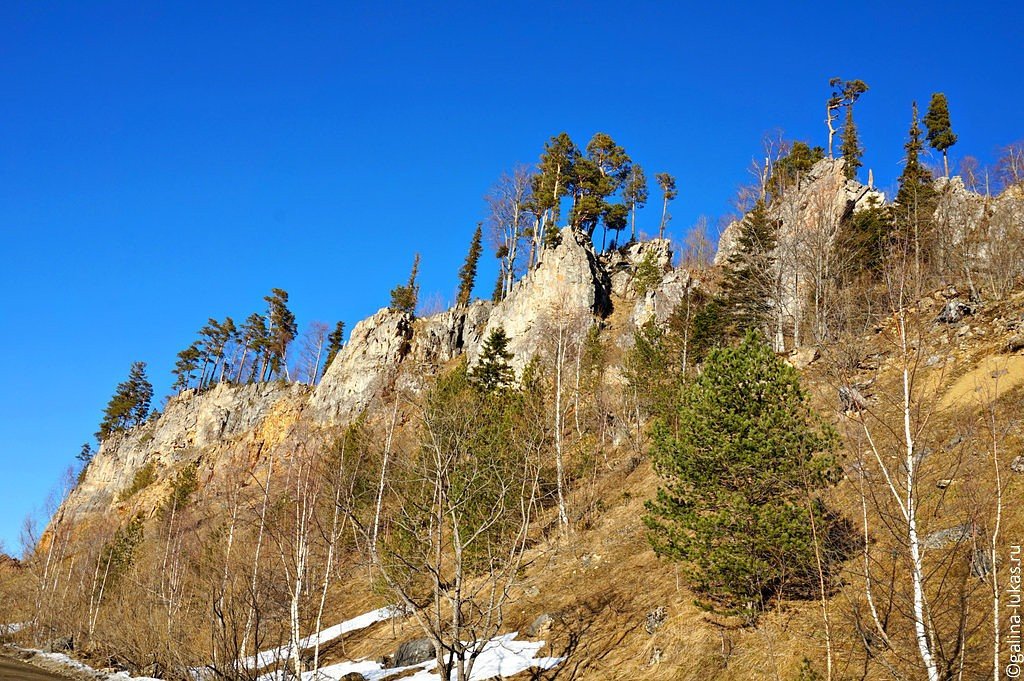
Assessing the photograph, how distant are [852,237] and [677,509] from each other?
33.0 m

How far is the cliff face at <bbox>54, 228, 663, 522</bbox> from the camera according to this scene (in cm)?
5559

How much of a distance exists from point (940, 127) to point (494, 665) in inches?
2656

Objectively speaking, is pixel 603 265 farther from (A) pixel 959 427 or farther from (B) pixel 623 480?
(A) pixel 959 427

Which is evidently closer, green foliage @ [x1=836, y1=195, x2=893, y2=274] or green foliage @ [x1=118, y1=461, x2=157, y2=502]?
green foliage @ [x1=836, y1=195, x2=893, y2=274]

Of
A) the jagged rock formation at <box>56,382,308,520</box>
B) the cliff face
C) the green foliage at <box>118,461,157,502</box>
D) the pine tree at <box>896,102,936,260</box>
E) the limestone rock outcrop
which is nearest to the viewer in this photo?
the pine tree at <box>896,102,936,260</box>

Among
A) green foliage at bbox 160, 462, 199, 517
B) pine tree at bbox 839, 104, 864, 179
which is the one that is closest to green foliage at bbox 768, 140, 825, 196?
pine tree at bbox 839, 104, 864, 179

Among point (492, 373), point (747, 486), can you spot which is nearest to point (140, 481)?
point (492, 373)

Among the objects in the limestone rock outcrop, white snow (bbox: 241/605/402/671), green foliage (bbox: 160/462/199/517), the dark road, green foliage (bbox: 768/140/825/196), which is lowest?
the dark road

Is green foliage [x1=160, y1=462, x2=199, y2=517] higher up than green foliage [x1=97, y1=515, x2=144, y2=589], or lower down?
higher up

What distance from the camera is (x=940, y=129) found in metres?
61.5

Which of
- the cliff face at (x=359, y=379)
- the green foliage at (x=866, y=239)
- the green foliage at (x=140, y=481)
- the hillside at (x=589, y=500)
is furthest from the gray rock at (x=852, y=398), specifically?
the green foliage at (x=140, y=481)

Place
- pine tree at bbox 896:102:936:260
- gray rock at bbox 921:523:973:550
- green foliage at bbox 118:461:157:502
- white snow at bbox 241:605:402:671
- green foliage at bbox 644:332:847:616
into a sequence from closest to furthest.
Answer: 1. green foliage at bbox 644:332:847:616
2. gray rock at bbox 921:523:973:550
3. white snow at bbox 241:605:402:671
4. pine tree at bbox 896:102:936:260
5. green foliage at bbox 118:461:157:502

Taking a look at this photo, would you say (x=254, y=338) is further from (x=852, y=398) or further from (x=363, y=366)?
(x=852, y=398)

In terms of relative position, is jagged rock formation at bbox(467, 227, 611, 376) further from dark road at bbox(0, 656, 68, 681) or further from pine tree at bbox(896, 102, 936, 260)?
dark road at bbox(0, 656, 68, 681)
